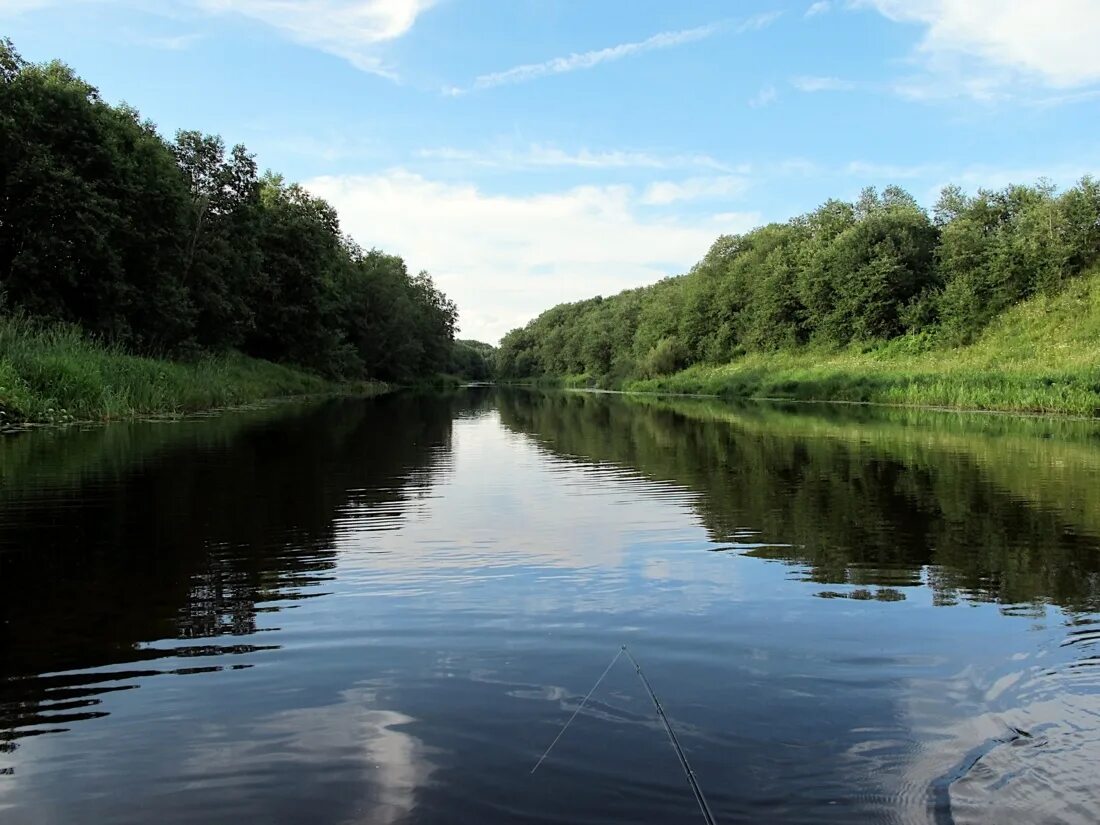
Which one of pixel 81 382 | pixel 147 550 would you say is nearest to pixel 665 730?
pixel 147 550

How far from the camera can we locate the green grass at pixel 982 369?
3203 centimetres

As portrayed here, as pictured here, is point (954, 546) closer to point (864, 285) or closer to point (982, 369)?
point (982, 369)

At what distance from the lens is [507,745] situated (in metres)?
3.96

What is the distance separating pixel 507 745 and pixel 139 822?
1.66 meters

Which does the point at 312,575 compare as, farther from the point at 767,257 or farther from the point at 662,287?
the point at 662,287

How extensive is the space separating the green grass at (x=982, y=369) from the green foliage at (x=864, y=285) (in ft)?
0.71

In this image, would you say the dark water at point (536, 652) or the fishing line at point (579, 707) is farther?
the fishing line at point (579, 707)

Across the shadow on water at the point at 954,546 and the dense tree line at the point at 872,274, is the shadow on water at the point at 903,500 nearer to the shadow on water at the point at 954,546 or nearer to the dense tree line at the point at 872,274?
the shadow on water at the point at 954,546

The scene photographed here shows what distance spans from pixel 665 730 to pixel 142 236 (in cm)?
3730

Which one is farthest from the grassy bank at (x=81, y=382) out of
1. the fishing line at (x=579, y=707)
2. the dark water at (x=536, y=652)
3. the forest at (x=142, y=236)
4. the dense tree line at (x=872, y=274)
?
the dense tree line at (x=872, y=274)

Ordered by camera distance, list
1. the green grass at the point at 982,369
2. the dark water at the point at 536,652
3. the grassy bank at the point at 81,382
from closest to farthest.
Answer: the dark water at the point at 536,652 < the grassy bank at the point at 81,382 < the green grass at the point at 982,369

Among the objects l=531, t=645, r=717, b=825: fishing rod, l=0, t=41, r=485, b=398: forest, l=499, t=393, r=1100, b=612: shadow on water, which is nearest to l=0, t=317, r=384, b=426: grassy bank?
l=0, t=41, r=485, b=398: forest

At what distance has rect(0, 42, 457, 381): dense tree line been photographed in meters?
30.5

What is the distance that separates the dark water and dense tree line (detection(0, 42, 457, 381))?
2261cm
